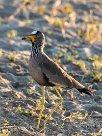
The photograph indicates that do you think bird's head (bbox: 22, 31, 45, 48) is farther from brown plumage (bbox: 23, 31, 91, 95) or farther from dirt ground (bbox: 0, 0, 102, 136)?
dirt ground (bbox: 0, 0, 102, 136)

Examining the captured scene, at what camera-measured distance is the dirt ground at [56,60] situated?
247 inches

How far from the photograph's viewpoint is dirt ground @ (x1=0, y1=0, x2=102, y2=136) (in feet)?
20.6

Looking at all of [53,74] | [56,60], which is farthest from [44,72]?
[56,60]

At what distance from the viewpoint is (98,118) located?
6676mm

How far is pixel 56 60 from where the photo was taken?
8.59m

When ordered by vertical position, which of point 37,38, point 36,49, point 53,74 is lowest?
point 53,74

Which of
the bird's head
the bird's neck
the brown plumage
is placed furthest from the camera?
the bird's head

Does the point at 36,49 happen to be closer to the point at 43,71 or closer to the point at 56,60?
the point at 43,71

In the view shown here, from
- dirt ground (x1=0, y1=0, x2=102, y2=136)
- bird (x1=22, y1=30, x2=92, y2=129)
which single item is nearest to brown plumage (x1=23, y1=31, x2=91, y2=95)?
bird (x1=22, y1=30, x2=92, y2=129)

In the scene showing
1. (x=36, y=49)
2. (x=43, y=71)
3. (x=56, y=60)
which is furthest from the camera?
(x=56, y=60)

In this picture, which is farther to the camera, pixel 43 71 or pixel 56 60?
pixel 56 60

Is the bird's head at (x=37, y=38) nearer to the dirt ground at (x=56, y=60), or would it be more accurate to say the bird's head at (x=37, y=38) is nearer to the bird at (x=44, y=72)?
the bird at (x=44, y=72)

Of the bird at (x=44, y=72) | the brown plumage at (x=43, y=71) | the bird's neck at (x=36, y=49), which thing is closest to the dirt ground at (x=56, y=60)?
the bird at (x=44, y=72)

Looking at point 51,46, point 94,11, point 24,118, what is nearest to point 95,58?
point 51,46
